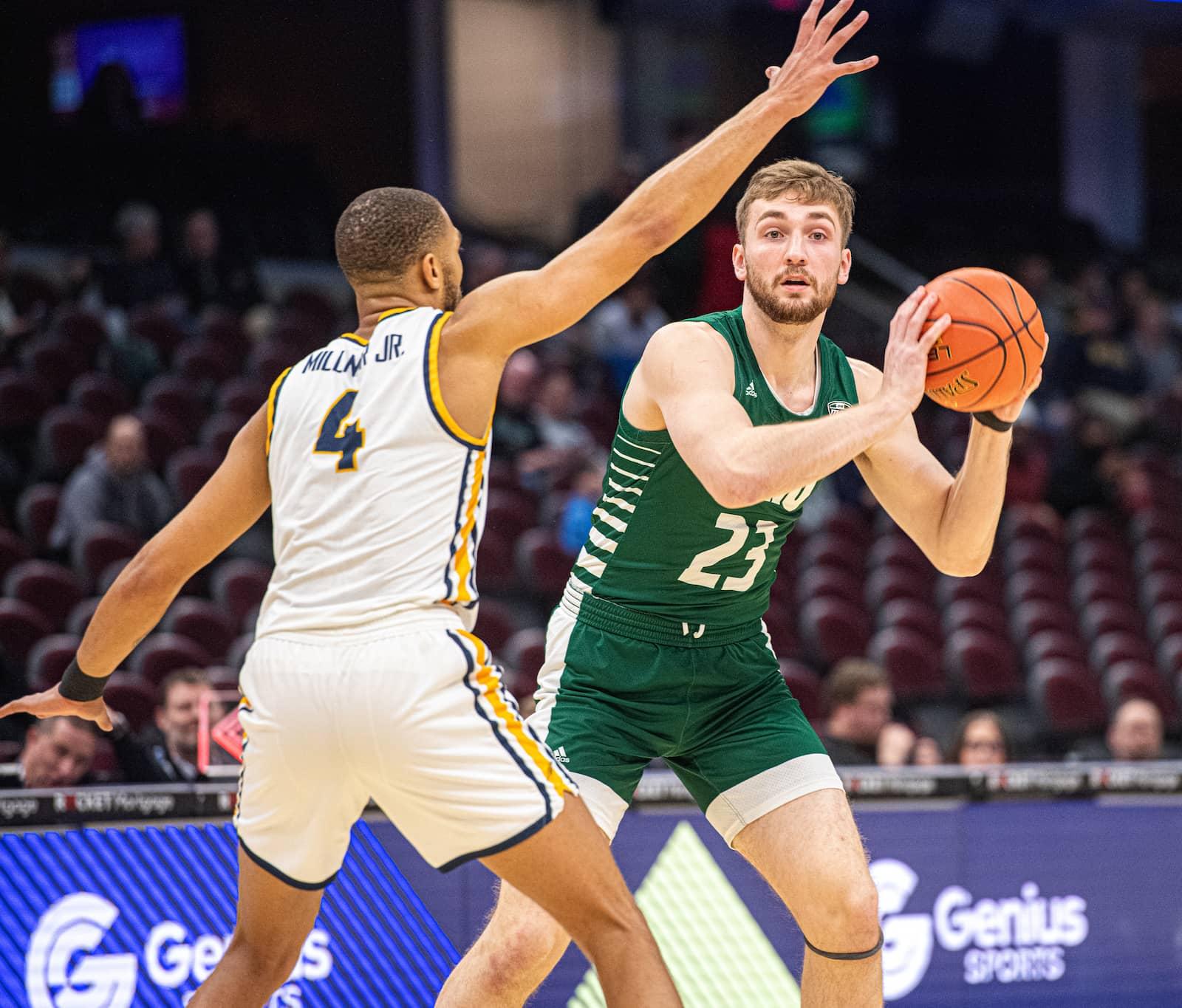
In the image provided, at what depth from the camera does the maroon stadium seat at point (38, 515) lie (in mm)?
9797

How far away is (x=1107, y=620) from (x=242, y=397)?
669cm

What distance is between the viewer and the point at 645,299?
13.8 m

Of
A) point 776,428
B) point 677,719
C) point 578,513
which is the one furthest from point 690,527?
point 578,513

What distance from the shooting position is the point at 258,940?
10.8ft

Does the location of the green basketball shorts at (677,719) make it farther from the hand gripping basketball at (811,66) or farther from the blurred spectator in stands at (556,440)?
the blurred spectator in stands at (556,440)

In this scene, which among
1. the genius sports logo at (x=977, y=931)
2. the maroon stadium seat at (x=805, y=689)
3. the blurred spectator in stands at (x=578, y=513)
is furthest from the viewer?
the blurred spectator in stands at (x=578, y=513)

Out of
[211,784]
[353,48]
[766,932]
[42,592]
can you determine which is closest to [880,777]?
[766,932]

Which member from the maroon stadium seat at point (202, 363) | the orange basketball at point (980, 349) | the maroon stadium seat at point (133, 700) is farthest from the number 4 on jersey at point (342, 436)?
the maroon stadium seat at point (202, 363)

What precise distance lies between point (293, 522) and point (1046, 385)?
43.0ft

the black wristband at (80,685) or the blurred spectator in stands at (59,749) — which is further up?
the black wristband at (80,685)

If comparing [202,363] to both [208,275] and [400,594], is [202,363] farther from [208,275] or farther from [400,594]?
[400,594]

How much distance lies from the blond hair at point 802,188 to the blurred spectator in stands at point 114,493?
20.4ft

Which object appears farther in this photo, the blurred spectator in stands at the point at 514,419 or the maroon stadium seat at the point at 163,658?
the blurred spectator in stands at the point at 514,419

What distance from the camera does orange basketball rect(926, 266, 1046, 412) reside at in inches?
148
